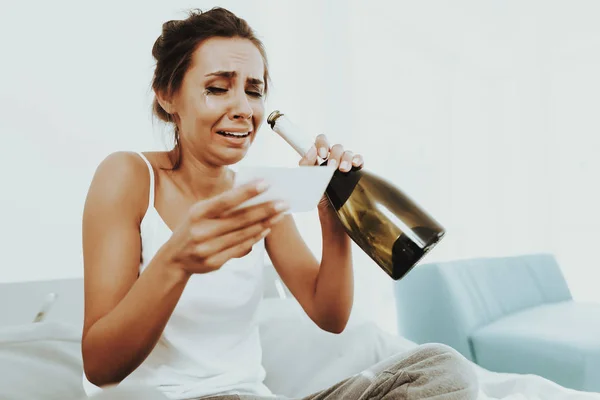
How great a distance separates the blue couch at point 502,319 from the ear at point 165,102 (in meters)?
1.27

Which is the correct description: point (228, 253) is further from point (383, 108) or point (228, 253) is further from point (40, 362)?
point (383, 108)

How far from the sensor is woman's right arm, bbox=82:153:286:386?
24.2 inches

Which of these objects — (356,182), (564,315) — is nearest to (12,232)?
(356,182)

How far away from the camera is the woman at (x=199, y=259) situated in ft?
2.33

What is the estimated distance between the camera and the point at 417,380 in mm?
748

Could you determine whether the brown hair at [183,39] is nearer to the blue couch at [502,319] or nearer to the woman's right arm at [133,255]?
the woman's right arm at [133,255]

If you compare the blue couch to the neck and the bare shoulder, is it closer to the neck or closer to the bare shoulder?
the neck

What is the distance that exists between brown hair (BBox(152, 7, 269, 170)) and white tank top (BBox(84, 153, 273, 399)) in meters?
0.16

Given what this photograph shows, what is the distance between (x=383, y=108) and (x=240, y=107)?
211 cm

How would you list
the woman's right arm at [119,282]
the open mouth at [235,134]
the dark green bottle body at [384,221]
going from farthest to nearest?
the open mouth at [235,134] → the dark green bottle body at [384,221] → the woman's right arm at [119,282]

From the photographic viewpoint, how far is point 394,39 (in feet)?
9.93

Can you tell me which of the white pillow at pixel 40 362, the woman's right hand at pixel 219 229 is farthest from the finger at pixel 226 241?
the white pillow at pixel 40 362

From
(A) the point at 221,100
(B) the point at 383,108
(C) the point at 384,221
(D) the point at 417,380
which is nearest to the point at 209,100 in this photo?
(A) the point at 221,100

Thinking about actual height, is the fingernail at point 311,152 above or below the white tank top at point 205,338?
above
